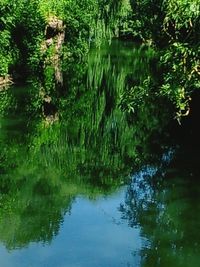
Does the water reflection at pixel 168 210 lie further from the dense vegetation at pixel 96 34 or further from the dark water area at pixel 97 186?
the dense vegetation at pixel 96 34

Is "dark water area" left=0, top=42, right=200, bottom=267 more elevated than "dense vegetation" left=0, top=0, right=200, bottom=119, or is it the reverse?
"dense vegetation" left=0, top=0, right=200, bottom=119

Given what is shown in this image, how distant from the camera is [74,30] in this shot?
1585 inches

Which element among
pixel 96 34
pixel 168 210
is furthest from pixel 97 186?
pixel 96 34

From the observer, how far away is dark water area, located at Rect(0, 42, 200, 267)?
1262 cm

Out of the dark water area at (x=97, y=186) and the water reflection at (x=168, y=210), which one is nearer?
the water reflection at (x=168, y=210)

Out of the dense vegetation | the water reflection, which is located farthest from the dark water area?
the dense vegetation

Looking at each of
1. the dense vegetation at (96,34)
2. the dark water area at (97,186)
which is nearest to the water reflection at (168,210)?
the dark water area at (97,186)

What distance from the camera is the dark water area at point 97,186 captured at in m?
12.6

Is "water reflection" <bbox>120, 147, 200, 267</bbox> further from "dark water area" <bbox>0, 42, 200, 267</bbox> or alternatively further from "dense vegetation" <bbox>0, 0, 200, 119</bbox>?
"dense vegetation" <bbox>0, 0, 200, 119</bbox>

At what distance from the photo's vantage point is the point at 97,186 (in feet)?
53.8

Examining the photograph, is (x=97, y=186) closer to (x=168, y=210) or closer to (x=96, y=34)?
(x=168, y=210)

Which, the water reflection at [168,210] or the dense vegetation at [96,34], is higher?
the dense vegetation at [96,34]

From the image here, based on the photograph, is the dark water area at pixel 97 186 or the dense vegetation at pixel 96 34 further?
the dark water area at pixel 97 186

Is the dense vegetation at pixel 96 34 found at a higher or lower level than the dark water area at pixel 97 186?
higher
